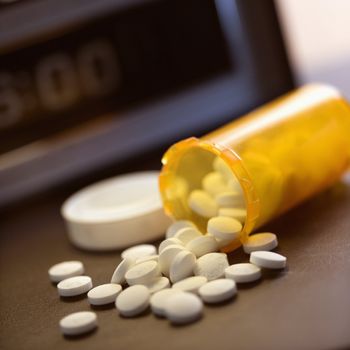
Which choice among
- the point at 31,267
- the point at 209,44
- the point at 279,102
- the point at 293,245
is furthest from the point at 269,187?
the point at 209,44

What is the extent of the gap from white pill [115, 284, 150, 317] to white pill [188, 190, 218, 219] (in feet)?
0.56

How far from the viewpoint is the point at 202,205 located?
841 mm

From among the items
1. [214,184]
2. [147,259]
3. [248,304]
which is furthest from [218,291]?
[214,184]

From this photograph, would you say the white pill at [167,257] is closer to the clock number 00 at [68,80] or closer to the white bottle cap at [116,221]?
the white bottle cap at [116,221]

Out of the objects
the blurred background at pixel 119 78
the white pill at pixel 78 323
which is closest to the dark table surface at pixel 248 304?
the white pill at pixel 78 323

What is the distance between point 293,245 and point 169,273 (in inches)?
5.7

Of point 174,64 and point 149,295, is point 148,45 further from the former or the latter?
point 149,295

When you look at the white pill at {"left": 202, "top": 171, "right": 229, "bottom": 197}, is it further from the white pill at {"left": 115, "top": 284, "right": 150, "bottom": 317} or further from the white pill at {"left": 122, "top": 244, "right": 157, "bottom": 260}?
the white pill at {"left": 115, "top": 284, "right": 150, "bottom": 317}

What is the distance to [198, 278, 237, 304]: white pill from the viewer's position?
2.14ft

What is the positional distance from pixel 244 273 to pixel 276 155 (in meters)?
0.21

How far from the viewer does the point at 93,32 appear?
108cm

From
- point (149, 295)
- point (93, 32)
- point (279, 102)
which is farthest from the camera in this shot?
point (93, 32)

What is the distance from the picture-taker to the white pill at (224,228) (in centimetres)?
76

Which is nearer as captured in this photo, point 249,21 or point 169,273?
point 169,273
